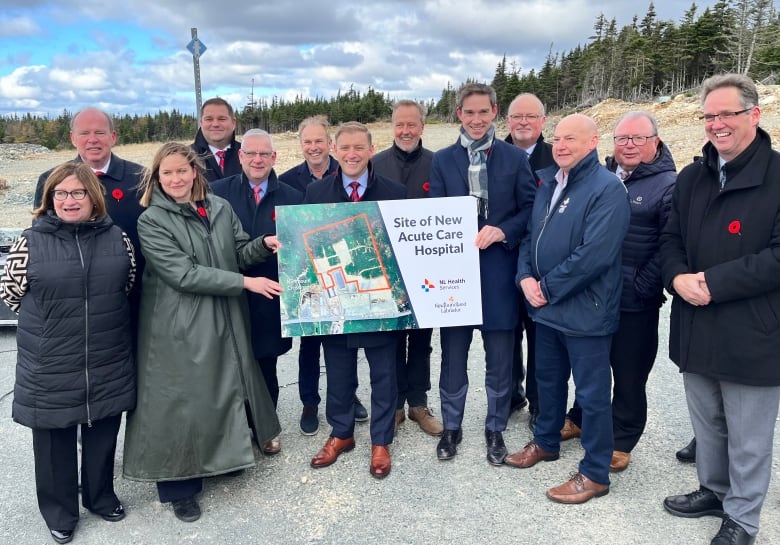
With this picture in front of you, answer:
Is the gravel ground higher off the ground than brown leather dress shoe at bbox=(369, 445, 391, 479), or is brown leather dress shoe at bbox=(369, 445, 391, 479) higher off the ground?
brown leather dress shoe at bbox=(369, 445, 391, 479)

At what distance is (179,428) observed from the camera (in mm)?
3594

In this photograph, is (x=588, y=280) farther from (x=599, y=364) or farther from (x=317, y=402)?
(x=317, y=402)

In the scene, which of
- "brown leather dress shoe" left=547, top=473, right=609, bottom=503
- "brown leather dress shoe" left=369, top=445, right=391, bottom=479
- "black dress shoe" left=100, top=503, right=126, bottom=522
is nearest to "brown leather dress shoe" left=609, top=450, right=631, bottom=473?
"brown leather dress shoe" left=547, top=473, right=609, bottom=503

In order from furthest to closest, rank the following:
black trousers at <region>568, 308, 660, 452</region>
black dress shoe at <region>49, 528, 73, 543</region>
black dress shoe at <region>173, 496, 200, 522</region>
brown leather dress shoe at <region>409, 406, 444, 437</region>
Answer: brown leather dress shoe at <region>409, 406, 444, 437</region>, black trousers at <region>568, 308, 660, 452</region>, black dress shoe at <region>173, 496, 200, 522</region>, black dress shoe at <region>49, 528, 73, 543</region>

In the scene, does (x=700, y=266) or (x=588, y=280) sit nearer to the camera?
(x=700, y=266)

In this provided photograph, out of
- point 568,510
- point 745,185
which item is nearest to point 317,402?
point 568,510

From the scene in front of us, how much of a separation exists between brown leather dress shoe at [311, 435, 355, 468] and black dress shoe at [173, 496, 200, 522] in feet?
2.95

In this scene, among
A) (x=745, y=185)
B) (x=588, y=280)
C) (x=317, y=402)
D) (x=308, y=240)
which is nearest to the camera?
(x=745, y=185)

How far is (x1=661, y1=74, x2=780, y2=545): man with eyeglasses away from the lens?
9.93 ft

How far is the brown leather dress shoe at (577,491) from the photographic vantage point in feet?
12.3

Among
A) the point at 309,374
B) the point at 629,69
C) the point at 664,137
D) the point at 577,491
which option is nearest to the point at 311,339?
the point at 309,374

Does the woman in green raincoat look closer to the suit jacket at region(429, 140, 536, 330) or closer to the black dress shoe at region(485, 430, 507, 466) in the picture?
the suit jacket at region(429, 140, 536, 330)

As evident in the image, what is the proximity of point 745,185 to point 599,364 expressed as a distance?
1.35 m

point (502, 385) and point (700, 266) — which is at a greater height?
point (700, 266)
